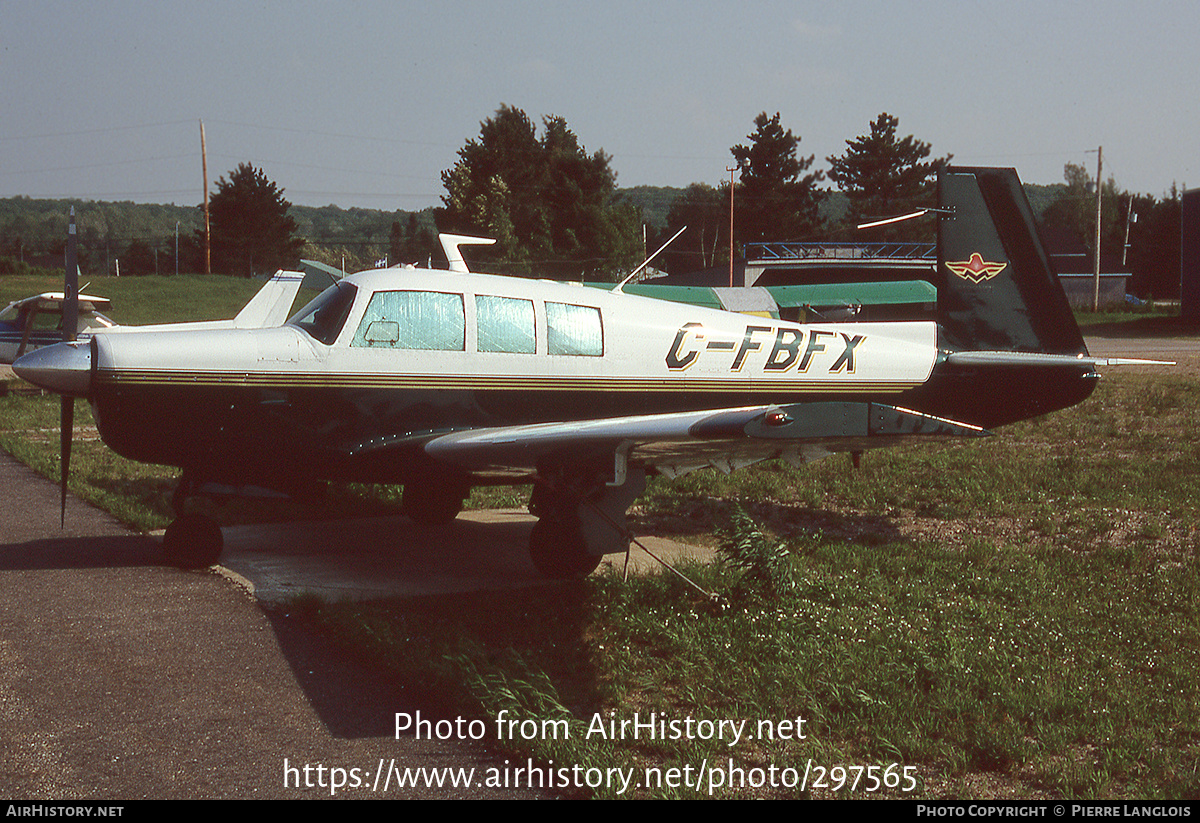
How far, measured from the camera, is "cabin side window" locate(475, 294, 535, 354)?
7.88 metres

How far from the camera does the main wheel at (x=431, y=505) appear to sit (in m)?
9.63

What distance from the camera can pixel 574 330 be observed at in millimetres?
8195

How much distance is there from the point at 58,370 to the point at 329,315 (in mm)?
1988

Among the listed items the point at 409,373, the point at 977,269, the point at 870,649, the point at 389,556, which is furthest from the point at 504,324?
the point at 977,269

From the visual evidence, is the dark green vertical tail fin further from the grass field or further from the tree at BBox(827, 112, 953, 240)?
the tree at BBox(827, 112, 953, 240)

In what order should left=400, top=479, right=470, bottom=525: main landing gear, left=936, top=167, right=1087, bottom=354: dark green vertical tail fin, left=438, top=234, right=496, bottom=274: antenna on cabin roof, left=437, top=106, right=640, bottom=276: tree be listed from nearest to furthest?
1. left=438, top=234, right=496, bottom=274: antenna on cabin roof
2. left=936, top=167, right=1087, bottom=354: dark green vertical tail fin
3. left=400, top=479, right=470, bottom=525: main landing gear
4. left=437, top=106, right=640, bottom=276: tree

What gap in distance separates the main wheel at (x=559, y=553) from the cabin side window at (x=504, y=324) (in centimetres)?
146

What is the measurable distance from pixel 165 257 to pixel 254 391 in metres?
116

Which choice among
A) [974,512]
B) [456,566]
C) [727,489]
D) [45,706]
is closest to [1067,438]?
[974,512]

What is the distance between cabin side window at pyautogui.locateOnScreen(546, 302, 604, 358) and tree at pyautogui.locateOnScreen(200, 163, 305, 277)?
66.5 metres

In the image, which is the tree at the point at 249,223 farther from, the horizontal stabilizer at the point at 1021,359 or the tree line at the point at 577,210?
the horizontal stabilizer at the point at 1021,359

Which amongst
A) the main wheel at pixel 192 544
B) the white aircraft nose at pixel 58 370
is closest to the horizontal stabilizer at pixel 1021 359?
the main wheel at pixel 192 544

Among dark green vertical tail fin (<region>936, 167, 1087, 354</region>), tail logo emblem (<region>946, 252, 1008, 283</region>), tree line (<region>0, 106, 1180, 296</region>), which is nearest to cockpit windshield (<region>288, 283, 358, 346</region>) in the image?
dark green vertical tail fin (<region>936, 167, 1087, 354</region>)

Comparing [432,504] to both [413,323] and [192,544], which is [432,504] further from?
[413,323]
